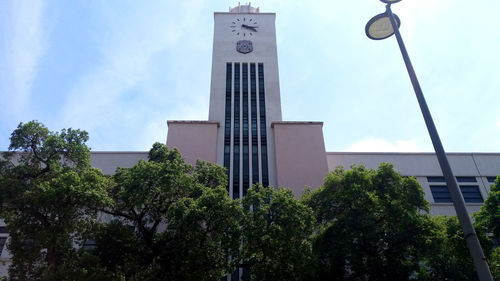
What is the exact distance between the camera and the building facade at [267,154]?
2044 cm

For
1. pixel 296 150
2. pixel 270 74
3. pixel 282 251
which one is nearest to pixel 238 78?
pixel 270 74

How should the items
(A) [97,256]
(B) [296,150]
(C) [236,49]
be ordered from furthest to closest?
1. (C) [236,49]
2. (B) [296,150]
3. (A) [97,256]

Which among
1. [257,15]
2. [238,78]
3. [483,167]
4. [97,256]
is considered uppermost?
[257,15]

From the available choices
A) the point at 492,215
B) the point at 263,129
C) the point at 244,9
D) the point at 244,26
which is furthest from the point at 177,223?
the point at 244,9

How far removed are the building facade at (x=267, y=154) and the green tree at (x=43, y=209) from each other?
9366 mm

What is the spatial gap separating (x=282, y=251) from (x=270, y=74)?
1662 centimetres

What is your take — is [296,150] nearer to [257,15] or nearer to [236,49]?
[236,49]

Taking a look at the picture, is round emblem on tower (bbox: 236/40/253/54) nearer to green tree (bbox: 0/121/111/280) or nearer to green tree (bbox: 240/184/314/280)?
green tree (bbox: 240/184/314/280)

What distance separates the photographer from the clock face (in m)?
28.4

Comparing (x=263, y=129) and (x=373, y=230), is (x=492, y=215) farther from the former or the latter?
(x=263, y=129)

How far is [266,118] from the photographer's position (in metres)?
23.1

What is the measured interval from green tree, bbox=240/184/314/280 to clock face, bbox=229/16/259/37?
19512 millimetres

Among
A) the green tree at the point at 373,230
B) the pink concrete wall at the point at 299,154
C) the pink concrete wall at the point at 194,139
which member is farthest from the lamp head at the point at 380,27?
the pink concrete wall at the point at 194,139

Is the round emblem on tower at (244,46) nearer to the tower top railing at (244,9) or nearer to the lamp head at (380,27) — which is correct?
the tower top railing at (244,9)
